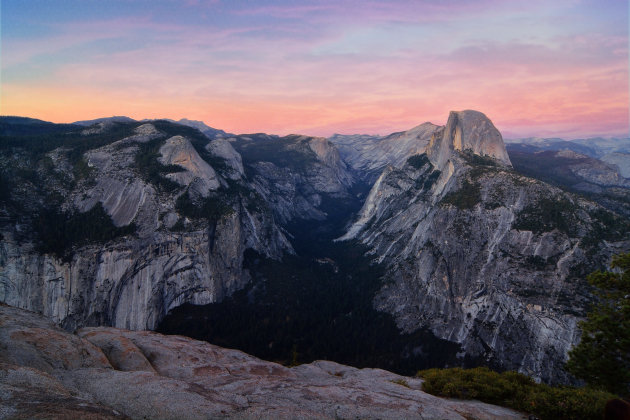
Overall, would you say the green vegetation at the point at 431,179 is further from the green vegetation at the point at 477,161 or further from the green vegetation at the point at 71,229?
the green vegetation at the point at 71,229

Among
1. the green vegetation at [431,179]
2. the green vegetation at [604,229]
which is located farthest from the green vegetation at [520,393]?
the green vegetation at [431,179]

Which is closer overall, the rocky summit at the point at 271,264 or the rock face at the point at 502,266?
the rock face at the point at 502,266

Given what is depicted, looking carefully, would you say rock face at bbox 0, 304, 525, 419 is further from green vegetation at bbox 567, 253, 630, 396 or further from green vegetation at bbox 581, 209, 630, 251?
green vegetation at bbox 581, 209, 630, 251

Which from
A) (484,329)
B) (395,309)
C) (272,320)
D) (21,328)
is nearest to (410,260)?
(395,309)

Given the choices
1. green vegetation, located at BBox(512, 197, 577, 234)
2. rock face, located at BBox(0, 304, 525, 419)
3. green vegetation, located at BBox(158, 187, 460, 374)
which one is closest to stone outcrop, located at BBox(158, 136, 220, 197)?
green vegetation, located at BBox(158, 187, 460, 374)

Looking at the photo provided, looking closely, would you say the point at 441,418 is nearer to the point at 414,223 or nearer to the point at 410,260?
the point at 410,260
